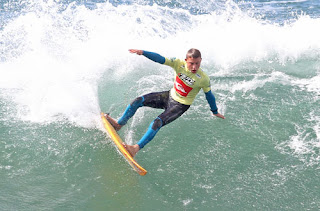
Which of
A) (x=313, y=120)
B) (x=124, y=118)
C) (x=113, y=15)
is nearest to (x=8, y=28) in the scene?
(x=113, y=15)

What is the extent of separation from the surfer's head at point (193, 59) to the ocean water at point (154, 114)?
1.35m

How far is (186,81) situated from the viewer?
5691 mm

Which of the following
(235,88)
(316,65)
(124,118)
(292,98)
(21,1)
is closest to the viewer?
(124,118)

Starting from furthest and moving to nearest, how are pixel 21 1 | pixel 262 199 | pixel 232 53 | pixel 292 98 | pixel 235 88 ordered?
pixel 21 1 → pixel 232 53 → pixel 235 88 → pixel 292 98 → pixel 262 199

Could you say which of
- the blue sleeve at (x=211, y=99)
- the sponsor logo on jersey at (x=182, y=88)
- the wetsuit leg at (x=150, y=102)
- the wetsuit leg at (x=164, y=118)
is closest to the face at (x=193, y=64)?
the sponsor logo on jersey at (x=182, y=88)

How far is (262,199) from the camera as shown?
4.77 metres

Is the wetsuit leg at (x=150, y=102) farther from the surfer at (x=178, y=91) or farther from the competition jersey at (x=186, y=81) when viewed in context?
the competition jersey at (x=186, y=81)

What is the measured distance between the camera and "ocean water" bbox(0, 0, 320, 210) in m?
4.88

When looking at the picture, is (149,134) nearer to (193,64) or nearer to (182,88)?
(182,88)

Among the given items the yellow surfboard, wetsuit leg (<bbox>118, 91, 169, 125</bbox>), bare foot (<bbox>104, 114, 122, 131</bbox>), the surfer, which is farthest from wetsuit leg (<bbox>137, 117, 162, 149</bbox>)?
→ bare foot (<bbox>104, 114, 122, 131</bbox>)

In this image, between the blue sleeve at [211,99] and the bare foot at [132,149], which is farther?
the blue sleeve at [211,99]

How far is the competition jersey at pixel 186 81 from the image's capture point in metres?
5.64

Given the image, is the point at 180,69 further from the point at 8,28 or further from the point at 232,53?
the point at 8,28

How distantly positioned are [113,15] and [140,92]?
4783 millimetres
